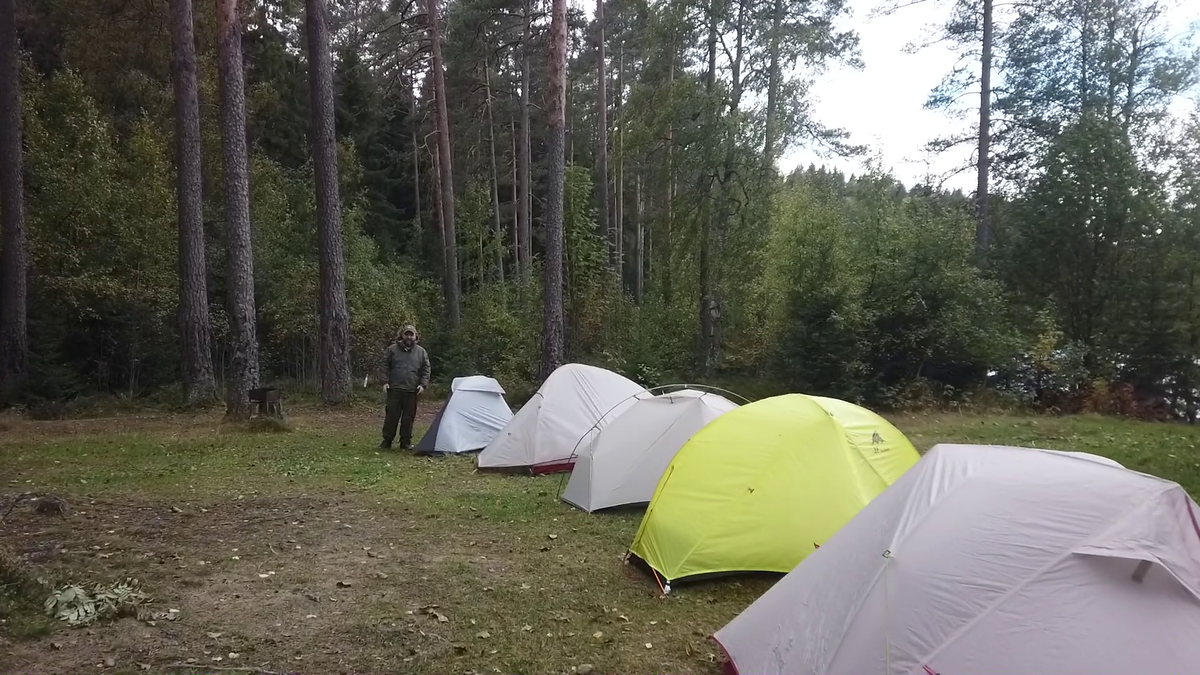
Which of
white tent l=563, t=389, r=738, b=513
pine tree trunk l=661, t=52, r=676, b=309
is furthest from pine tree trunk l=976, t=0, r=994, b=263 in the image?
white tent l=563, t=389, r=738, b=513

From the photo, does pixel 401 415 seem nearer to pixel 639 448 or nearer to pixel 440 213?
pixel 639 448

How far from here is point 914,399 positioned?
1422 centimetres

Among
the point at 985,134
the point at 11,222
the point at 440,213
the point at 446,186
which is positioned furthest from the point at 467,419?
the point at 440,213

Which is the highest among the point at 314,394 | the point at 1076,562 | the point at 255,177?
the point at 255,177

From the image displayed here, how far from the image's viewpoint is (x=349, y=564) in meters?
5.66

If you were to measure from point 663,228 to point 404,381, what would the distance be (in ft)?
32.8

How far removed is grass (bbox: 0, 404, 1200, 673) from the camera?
4.13 meters

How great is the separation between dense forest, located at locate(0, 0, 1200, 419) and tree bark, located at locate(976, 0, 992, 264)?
6 centimetres

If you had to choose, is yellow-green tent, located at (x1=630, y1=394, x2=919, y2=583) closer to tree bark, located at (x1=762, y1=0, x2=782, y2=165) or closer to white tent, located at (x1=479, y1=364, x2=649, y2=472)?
white tent, located at (x1=479, y1=364, x2=649, y2=472)

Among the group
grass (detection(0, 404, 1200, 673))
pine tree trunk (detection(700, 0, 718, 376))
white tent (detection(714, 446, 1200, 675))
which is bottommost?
grass (detection(0, 404, 1200, 673))

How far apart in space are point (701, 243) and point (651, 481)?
10509mm

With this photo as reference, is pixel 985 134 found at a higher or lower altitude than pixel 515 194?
lower

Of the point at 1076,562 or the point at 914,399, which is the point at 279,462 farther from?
the point at 914,399

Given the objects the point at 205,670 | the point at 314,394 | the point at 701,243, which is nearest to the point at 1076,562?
the point at 205,670
